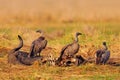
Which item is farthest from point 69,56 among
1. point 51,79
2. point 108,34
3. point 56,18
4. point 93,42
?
point 56,18

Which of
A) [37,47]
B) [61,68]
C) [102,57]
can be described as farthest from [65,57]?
[37,47]

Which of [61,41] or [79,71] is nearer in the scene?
[79,71]

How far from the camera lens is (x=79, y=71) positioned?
16.2 meters

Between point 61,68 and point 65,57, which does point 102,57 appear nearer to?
point 65,57

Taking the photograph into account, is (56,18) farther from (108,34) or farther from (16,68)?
(16,68)

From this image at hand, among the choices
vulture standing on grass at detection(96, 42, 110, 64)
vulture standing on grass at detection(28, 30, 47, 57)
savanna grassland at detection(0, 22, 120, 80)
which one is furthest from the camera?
vulture standing on grass at detection(28, 30, 47, 57)

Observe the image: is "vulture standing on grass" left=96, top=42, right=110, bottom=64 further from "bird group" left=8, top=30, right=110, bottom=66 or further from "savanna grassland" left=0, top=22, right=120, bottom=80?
"savanna grassland" left=0, top=22, right=120, bottom=80

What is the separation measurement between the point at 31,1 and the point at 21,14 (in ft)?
68.4

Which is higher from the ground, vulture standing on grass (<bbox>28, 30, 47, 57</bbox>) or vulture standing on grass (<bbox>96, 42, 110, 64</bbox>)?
vulture standing on grass (<bbox>28, 30, 47, 57</bbox>)

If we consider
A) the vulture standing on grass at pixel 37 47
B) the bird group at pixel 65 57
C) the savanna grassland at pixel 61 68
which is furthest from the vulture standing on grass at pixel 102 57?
the vulture standing on grass at pixel 37 47

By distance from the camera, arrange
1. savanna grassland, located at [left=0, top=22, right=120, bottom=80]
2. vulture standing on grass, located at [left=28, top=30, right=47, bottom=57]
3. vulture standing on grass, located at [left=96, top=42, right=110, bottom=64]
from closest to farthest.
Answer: savanna grassland, located at [left=0, top=22, right=120, bottom=80]
vulture standing on grass, located at [left=96, top=42, right=110, bottom=64]
vulture standing on grass, located at [left=28, top=30, right=47, bottom=57]

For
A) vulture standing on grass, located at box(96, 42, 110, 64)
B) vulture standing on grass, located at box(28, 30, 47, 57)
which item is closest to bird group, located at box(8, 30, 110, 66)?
vulture standing on grass, located at box(96, 42, 110, 64)

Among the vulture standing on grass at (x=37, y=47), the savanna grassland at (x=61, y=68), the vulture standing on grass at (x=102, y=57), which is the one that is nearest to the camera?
the savanna grassland at (x=61, y=68)

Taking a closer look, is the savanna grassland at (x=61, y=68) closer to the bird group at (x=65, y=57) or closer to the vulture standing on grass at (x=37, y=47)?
the bird group at (x=65, y=57)
